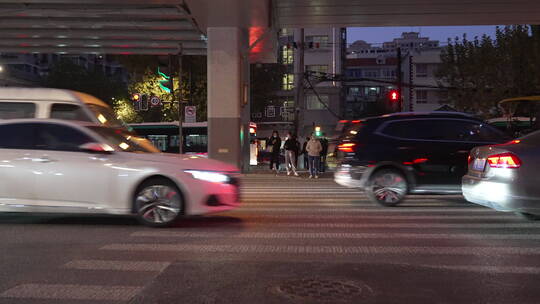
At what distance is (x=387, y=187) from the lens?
10.5 m

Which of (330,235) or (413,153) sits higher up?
(413,153)

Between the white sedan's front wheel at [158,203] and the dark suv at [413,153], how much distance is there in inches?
168

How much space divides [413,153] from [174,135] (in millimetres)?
23043

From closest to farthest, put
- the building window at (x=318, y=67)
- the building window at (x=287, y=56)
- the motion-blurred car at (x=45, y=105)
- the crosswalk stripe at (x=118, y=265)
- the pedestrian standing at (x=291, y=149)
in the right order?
1. the crosswalk stripe at (x=118, y=265)
2. the motion-blurred car at (x=45, y=105)
3. the pedestrian standing at (x=291, y=149)
4. the building window at (x=318, y=67)
5. the building window at (x=287, y=56)

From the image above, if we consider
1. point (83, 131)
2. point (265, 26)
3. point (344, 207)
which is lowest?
point (344, 207)

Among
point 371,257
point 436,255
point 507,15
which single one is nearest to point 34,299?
point 371,257

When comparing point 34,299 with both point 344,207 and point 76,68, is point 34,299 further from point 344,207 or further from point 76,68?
point 76,68

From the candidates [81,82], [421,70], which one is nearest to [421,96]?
[421,70]

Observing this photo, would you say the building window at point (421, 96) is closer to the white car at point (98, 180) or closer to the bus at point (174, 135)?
the bus at point (174, 135)

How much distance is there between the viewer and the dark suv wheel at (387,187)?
10.4 meters

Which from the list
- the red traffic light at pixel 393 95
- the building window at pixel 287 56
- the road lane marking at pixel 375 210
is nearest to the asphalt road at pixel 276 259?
the road lane marking at pixel 375 210

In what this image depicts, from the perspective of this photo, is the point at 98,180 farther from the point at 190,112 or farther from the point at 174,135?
the point at 174,135

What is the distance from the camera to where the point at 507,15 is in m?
20.2

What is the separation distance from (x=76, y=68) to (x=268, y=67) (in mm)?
18713
